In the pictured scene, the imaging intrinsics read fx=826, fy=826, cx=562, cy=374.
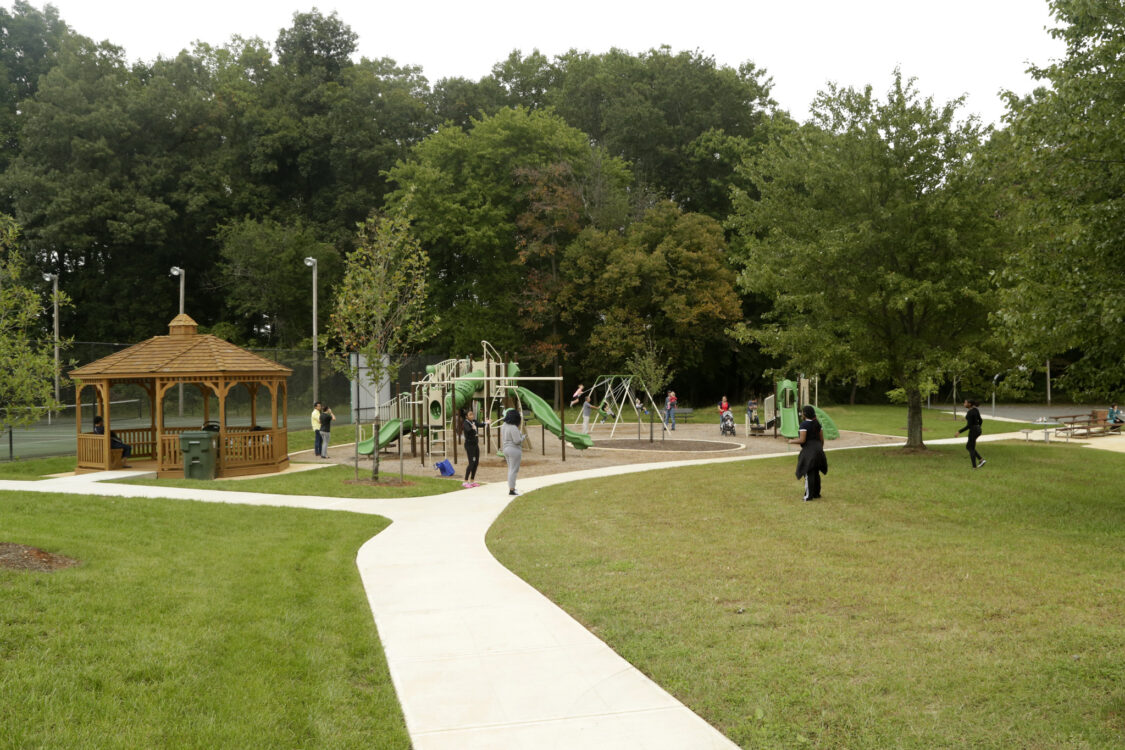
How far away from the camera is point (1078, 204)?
13.4 m

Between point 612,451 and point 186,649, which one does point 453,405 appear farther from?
point 186,649

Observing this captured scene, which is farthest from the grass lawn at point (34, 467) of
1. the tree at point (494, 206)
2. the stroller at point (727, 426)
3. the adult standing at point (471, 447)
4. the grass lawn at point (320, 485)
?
the tree at point (494, 206)

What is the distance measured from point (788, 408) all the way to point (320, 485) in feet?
58.1

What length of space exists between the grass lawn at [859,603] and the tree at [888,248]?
Answer: 6085 mm

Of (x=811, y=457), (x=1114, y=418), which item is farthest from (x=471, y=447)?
(x=1114, y=418)

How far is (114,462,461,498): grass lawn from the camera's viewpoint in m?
16.8

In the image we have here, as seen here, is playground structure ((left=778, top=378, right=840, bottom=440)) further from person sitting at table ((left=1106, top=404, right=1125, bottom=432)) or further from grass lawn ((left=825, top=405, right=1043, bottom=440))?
person sitting at table ((left=1106, top=404, right=1125, bottom=432))

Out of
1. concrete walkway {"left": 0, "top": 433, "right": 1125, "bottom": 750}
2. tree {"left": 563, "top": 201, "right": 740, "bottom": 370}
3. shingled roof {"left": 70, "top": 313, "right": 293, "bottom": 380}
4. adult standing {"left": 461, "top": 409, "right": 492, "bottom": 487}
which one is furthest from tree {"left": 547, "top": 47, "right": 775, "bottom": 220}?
concrete walkway {"left": 0, "top": 433, "right": 1125, "bottom": 750}

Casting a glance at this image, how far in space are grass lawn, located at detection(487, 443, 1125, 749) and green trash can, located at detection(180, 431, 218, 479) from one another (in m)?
8.35

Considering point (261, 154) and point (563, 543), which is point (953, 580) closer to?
point (563, 543)

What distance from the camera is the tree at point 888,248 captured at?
20797 millimetres

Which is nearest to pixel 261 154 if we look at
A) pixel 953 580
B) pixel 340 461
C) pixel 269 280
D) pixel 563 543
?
pixel 269 280

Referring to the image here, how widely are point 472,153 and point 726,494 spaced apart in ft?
118

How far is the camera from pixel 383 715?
17.6ft
